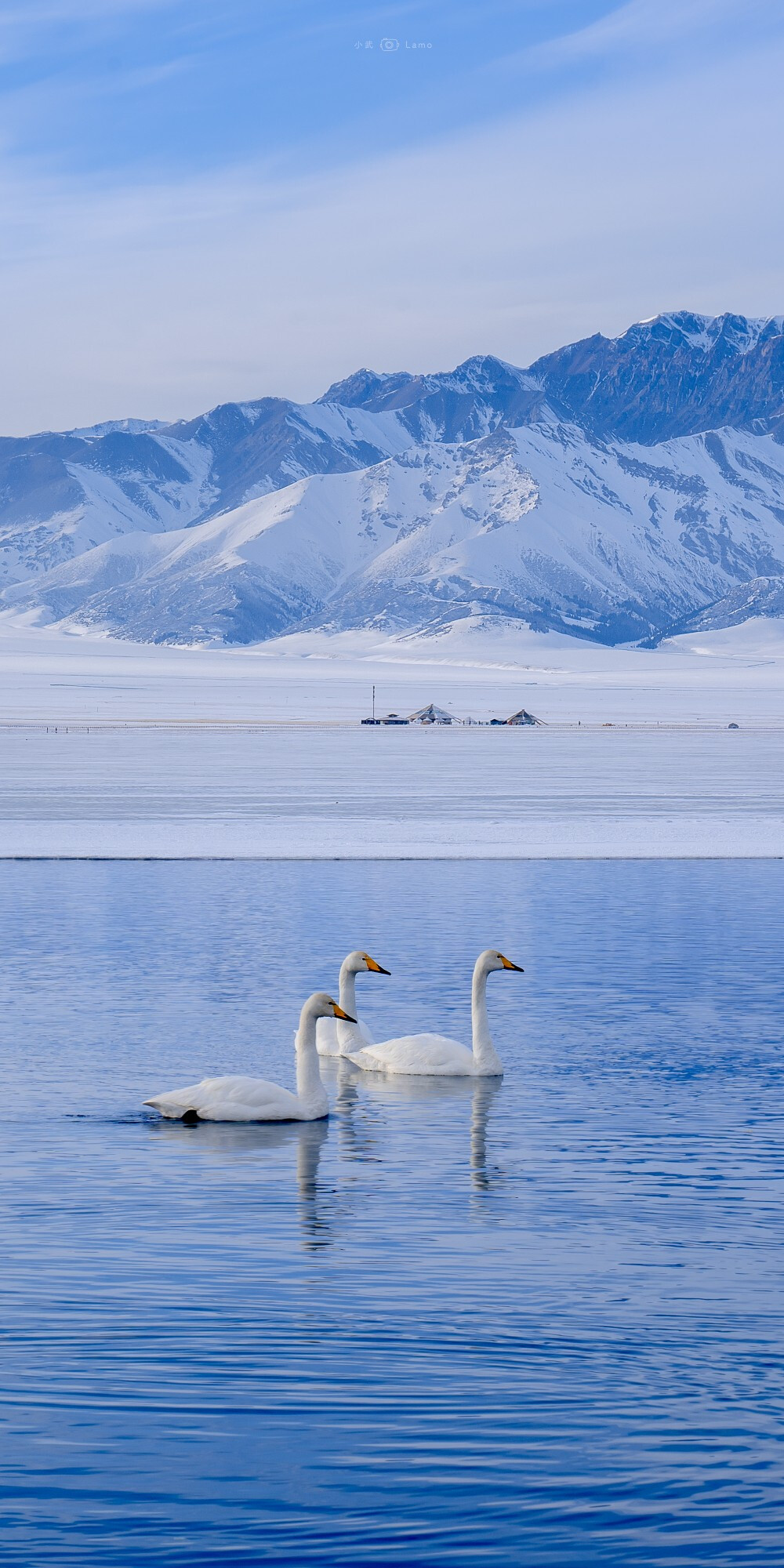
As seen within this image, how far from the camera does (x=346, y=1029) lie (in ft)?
55.8

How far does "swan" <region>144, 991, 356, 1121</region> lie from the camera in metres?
14.1

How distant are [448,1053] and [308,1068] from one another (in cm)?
163

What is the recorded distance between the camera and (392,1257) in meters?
10.7

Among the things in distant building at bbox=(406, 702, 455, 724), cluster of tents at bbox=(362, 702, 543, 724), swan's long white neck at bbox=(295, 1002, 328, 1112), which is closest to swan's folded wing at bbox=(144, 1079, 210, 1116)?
swan's long white neck at bbox=(295, 1002, 328, 1112)

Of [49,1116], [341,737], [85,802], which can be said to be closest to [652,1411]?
[49,1116]

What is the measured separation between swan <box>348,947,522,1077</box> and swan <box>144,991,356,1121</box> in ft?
5.05

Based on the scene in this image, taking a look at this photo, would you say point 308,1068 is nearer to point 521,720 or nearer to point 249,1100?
point 249,1100

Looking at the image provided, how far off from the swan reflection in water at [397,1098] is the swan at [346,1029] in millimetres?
174

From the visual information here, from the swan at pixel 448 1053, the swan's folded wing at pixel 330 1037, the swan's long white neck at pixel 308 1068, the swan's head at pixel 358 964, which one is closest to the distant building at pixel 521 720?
the swan's folded wing at pixel 330 1037

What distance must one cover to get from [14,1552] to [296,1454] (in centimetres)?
127

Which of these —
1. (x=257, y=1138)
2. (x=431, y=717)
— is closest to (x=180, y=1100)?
(x=257, y=1138)

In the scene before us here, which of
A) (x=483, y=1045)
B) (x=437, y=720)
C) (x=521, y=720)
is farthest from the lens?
(x=437, y=720)

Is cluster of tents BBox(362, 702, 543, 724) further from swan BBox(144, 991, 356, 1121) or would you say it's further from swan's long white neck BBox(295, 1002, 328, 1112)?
swan BBox(144, 991, 356, 1121)

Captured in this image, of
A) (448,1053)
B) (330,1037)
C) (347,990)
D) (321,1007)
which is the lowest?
(330,1037)
